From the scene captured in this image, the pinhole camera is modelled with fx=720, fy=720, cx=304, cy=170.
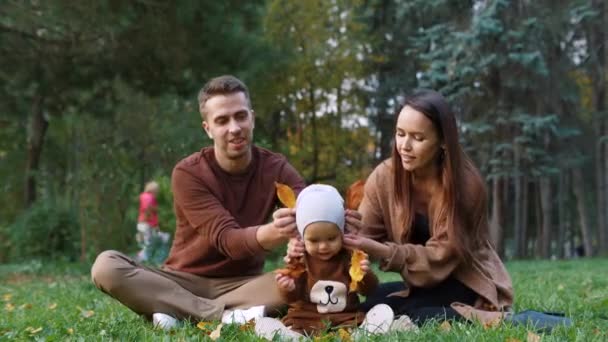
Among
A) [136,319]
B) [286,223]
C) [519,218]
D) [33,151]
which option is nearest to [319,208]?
[286,223]

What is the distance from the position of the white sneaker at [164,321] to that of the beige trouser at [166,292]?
3.3 inches

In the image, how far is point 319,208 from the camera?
11.0 feet

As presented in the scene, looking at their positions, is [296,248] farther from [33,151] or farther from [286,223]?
[33,151]

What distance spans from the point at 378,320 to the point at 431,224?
0.67m

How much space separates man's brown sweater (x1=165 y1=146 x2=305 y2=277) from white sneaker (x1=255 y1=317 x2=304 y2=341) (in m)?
0.59

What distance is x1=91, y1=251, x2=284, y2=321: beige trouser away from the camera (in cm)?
390

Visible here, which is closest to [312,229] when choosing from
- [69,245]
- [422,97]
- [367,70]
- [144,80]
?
[422,97]

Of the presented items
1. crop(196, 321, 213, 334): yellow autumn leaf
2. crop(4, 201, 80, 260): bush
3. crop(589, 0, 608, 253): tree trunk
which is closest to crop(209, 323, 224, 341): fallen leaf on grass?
crop(196, 321, 213, 334): yellow autumn leaf

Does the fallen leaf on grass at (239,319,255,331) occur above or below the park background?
below

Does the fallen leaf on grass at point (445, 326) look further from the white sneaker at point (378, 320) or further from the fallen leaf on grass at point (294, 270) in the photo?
the fallen leaf on grass at point (294, 270)

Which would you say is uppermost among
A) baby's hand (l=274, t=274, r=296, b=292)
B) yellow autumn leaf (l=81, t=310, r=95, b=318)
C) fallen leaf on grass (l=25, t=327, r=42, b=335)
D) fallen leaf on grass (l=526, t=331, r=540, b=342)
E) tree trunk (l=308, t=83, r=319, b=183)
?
tree trunk (l=308, t=83, r=319, b=183)

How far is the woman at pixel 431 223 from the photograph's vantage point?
3.68 meters

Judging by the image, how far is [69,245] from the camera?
13.0 metres

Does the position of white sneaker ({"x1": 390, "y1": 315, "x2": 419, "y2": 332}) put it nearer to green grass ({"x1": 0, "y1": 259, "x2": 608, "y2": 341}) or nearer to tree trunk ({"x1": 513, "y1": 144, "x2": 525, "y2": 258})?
green grass ({"x1": 0, "y1": 259, "x2": 608, "y2": 341})
